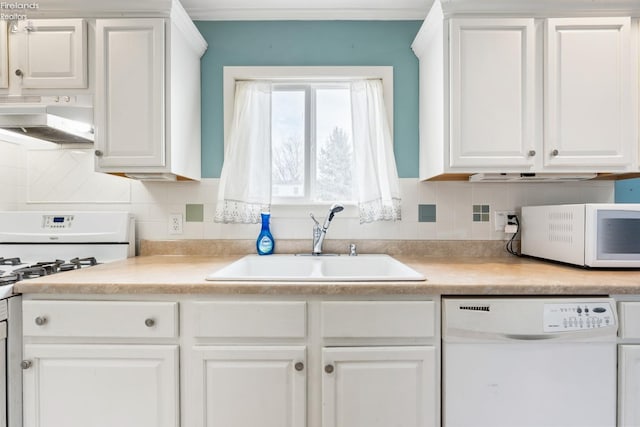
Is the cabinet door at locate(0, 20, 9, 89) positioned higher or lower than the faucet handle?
higher

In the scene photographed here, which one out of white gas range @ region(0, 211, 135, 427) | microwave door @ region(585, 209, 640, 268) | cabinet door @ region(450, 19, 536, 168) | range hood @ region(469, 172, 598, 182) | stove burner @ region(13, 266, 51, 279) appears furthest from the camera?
white gas range @ region(0, 211, 135, 427)

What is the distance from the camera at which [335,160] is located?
204cm

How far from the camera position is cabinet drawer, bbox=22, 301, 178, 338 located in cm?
124

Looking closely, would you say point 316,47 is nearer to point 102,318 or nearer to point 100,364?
point 102,318

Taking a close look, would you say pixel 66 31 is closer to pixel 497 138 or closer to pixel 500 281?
pixel 497 138

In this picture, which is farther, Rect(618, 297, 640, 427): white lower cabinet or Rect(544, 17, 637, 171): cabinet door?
Rect(544, 17, 637, 171): cabinet door

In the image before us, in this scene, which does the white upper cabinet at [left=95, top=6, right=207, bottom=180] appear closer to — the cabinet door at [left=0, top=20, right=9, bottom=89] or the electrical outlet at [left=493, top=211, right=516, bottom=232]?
the cabinet door at [left=0, top=20, right=9, bottom=89]

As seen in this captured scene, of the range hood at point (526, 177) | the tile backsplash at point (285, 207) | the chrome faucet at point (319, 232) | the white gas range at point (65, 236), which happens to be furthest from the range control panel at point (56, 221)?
the range hood at point (526, 177)

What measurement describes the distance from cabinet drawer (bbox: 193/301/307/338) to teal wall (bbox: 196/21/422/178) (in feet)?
4.25

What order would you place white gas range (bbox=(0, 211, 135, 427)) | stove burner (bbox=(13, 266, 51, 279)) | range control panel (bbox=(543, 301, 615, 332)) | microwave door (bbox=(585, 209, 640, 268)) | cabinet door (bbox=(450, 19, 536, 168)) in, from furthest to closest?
white gas range (bbox=(0, 211, 135, 427)) → cabinet door (bbox=(450, 19, 536, 168)) → microwave door (bbox=(585, 209, 640, 268)) → stove burner (bbox=(13, 266, 51, 279)) → range control panel (bbox=(543, 301, 615, 332))

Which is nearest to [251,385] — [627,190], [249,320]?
[249,320]

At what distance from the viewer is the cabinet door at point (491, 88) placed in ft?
5.22

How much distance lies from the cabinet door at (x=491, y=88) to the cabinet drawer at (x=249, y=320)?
1.04 m

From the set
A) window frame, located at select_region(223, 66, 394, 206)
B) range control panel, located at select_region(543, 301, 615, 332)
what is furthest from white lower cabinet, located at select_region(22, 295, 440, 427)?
window frame, located at select_region(223, 66, 394, 206)
